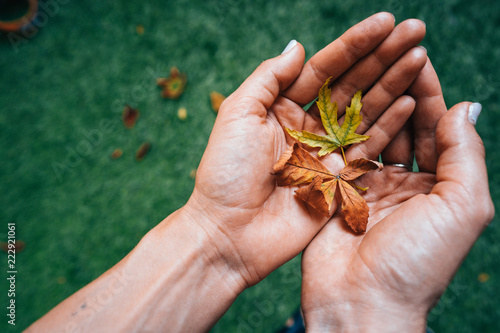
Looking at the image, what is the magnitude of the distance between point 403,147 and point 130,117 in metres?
2.37

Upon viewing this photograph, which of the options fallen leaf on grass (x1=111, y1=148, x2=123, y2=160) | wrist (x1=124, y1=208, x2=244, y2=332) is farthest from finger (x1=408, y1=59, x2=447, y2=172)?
fallen leaf on grass (x1=111, y1=148, x2=123, y2=160)

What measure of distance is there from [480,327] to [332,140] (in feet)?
6.91

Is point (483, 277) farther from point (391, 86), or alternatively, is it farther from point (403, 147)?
point (391, 86)

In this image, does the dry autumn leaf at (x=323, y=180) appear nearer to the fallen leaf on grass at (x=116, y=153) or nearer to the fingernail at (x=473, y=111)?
the fingernail at (x=473, y=111)

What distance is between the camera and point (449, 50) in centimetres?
276

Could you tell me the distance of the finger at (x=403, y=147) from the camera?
197 cm

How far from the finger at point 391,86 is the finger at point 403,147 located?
0.11 metres

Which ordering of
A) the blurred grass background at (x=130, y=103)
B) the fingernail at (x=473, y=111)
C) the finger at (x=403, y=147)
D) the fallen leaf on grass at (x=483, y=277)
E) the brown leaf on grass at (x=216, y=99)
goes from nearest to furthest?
the fingernail at (x=473, y=111) < the finger at (x=403, y=147) < the fallen leaf on grass at (x=483, y=277) < the blurred grass background at (x=130, y=103) < the brown leaf on grass at (x=216, y=99)

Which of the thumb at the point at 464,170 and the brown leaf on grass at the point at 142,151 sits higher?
the brown leaf on grass at the point at 142,151

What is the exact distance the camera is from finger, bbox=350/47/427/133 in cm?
176

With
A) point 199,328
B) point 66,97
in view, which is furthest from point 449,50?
point 66,97

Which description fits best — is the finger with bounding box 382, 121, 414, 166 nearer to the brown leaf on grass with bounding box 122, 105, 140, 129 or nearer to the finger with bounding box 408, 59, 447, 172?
the finger with bounding box 408, 59, 447, 172

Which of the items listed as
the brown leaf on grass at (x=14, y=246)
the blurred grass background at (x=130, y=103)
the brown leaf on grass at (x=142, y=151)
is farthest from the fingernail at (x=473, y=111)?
the brown leaf on grass at (x=14, y=246)

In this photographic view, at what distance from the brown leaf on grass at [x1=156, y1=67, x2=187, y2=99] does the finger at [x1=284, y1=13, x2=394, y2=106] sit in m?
1.32
